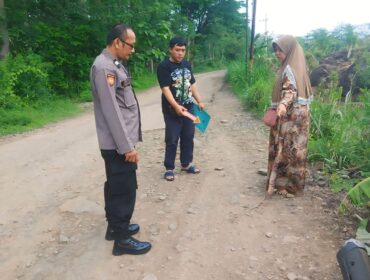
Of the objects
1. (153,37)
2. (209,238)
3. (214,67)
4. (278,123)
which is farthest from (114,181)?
(214,67)

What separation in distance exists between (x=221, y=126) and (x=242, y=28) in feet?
112

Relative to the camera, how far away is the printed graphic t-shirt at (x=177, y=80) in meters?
4.27

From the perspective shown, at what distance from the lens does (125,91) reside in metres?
2.77

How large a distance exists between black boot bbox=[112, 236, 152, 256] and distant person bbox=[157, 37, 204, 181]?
160 cm

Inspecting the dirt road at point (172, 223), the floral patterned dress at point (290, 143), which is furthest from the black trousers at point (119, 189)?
the floral patterned dress at point (290, 143)

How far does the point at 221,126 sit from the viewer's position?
25.4 feet

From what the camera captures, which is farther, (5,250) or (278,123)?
(278,123)

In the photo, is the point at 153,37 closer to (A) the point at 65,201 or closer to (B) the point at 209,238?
(A) the point at 65,201

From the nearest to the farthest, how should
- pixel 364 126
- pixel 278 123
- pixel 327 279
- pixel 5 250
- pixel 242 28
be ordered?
pixel 327 279
pixel 5 250
pixel 278 123
pixel 364 126
pixel 242 28

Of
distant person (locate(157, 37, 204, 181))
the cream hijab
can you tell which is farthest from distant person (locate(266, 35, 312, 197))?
distant person (locate(157, 37, 204, 181))

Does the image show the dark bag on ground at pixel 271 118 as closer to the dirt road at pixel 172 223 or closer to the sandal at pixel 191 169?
the dirt road at pixel 172 223

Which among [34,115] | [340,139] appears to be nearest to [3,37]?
[34,115]

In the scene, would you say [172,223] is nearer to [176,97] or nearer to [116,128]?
[116,128]

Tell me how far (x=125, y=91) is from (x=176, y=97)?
1661mm
